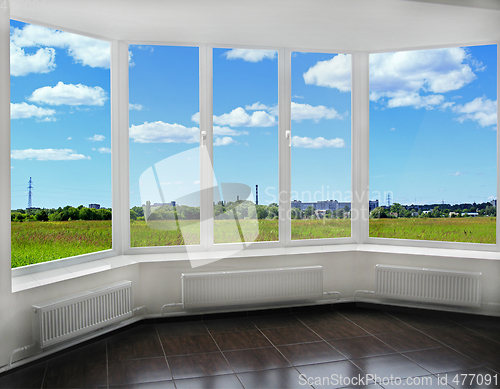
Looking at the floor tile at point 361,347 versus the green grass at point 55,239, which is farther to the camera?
the green grass at point 55,239

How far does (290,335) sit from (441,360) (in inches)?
45.7

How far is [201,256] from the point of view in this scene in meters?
3.73

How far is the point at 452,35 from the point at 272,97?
1811 mm

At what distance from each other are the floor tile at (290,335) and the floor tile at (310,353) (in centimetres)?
8

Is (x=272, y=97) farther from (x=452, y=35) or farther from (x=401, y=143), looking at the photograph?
(x=452, y=35)

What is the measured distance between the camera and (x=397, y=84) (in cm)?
413

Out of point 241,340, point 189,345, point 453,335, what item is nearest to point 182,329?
point 189,345

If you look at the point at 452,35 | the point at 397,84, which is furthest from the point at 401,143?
the point at 452,35

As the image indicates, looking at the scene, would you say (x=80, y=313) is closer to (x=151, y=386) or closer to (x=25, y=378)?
(x=25, y=378)

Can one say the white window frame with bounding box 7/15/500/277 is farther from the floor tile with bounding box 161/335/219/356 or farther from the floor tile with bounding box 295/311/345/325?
the floor tile with bounding box 161/335/219/356

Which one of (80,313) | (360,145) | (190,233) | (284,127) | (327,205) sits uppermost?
(284,127)

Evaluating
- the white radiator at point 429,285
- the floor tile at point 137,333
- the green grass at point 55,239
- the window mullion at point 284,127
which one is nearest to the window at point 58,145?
the green grass at point 55,239

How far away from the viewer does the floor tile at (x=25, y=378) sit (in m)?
2.43

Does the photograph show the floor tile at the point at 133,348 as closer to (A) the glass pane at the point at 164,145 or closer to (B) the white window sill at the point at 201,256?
(B) the white window sill at the point at 201,256
